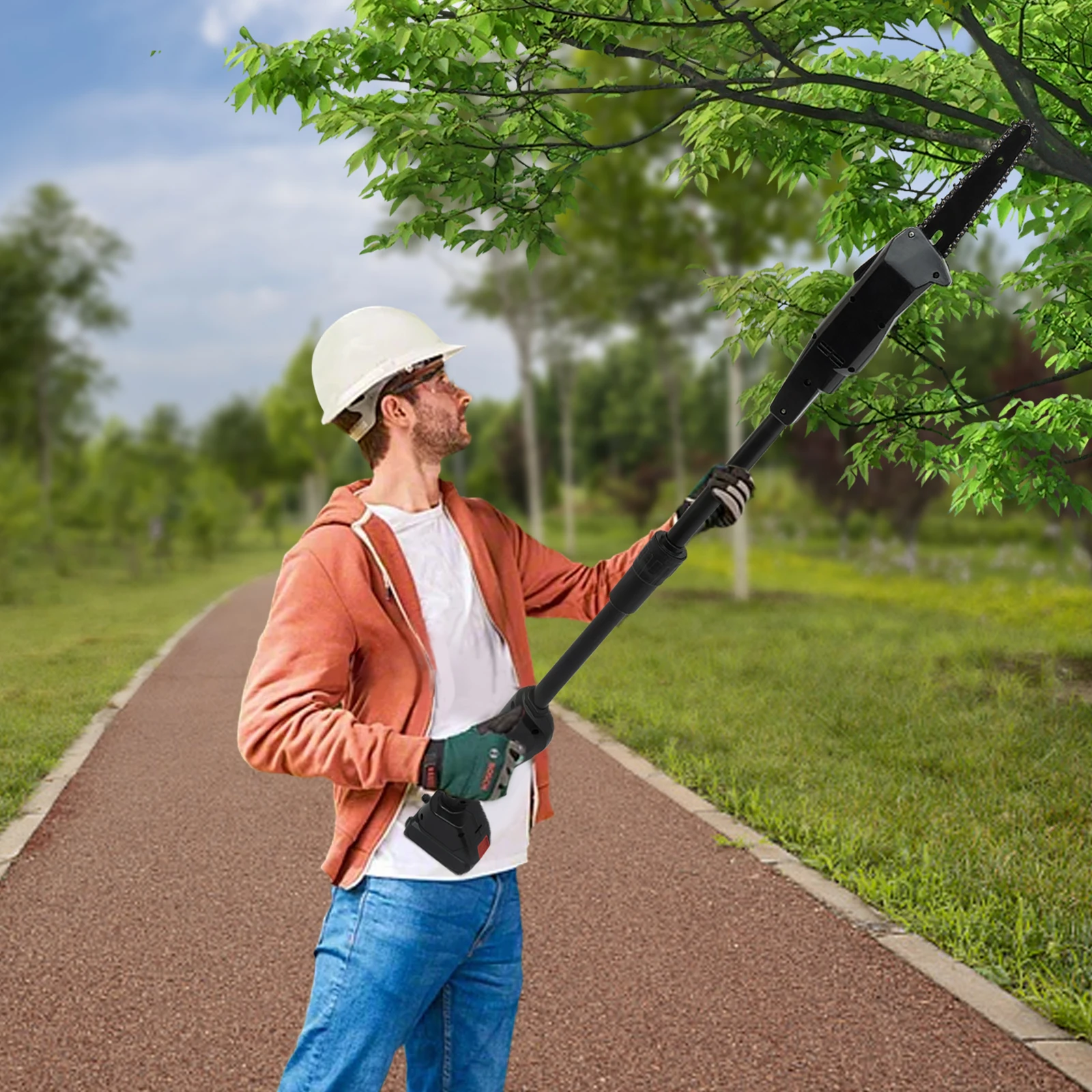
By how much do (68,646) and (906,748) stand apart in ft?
36.4

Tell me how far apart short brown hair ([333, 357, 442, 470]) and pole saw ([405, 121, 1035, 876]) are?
551 millimetres

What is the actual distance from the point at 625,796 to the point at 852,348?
18.3 feet

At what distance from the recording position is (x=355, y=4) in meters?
5.05

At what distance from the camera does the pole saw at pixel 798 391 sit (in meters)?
1.81

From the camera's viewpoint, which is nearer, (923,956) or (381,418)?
(381,418)

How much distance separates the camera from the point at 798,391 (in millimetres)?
1912

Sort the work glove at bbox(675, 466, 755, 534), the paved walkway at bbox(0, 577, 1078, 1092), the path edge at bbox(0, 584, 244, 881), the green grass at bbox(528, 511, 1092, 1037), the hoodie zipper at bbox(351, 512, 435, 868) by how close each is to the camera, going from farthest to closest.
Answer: the path edge at bbox(0, 584, 244, 881), the green grass at bbox(528, 511, 1092, 1037), the paved walkway at bbox(0, 577, 1078, 1092), the hoodie zipper at bbox(351, 512, 435, 868), the work glove at bbox(675, 466, 755, 534)

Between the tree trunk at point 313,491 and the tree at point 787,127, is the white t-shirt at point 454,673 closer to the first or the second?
the tree at point 787,127

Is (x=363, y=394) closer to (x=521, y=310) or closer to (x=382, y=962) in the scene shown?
(x=382, y=962)

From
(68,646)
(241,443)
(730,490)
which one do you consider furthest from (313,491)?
(730,490)

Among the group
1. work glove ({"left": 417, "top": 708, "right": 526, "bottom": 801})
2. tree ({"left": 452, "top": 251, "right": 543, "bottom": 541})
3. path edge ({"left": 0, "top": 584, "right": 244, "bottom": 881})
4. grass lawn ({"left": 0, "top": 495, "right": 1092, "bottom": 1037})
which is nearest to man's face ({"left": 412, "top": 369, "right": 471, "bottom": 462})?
work glove ({"left": 417, "top": 708, "right": 526, "bottom": 801})

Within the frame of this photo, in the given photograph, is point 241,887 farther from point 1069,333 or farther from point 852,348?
point 1069,333

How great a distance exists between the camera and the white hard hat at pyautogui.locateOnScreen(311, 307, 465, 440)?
2.23 meters

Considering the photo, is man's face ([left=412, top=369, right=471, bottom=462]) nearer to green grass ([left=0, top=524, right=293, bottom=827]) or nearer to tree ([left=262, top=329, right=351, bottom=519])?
green grass ([left=0, top=524, right=293, bottom=827])
